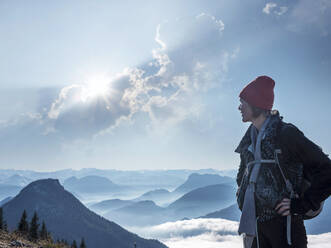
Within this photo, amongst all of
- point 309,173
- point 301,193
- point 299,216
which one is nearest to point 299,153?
point 309,173

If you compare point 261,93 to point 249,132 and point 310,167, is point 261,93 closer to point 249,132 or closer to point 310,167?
point 249,132

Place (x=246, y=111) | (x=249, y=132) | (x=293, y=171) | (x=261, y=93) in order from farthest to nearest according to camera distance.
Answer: (x=249, y=132)
(x=246, y=111)
(x=261, y=93)
(x=293, y=171)

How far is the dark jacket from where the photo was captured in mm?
3402

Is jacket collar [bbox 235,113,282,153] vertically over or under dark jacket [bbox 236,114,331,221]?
over

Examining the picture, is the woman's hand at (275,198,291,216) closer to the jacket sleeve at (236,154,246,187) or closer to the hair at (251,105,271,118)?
the jacket sleeve at (236,154,246,187)

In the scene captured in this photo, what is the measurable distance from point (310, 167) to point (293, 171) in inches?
8.3

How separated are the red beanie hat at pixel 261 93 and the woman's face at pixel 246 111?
67 mm

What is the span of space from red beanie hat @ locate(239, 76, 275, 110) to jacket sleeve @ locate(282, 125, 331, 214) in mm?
533

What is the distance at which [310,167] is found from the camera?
3.59 meters

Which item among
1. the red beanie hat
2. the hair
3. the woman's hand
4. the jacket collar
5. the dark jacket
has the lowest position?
the woman's hand

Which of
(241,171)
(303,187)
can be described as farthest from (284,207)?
(241,171)

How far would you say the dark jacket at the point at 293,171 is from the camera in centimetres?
340

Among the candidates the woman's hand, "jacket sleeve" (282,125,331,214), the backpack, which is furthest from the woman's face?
the woman's hand

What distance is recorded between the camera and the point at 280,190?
365 cm
